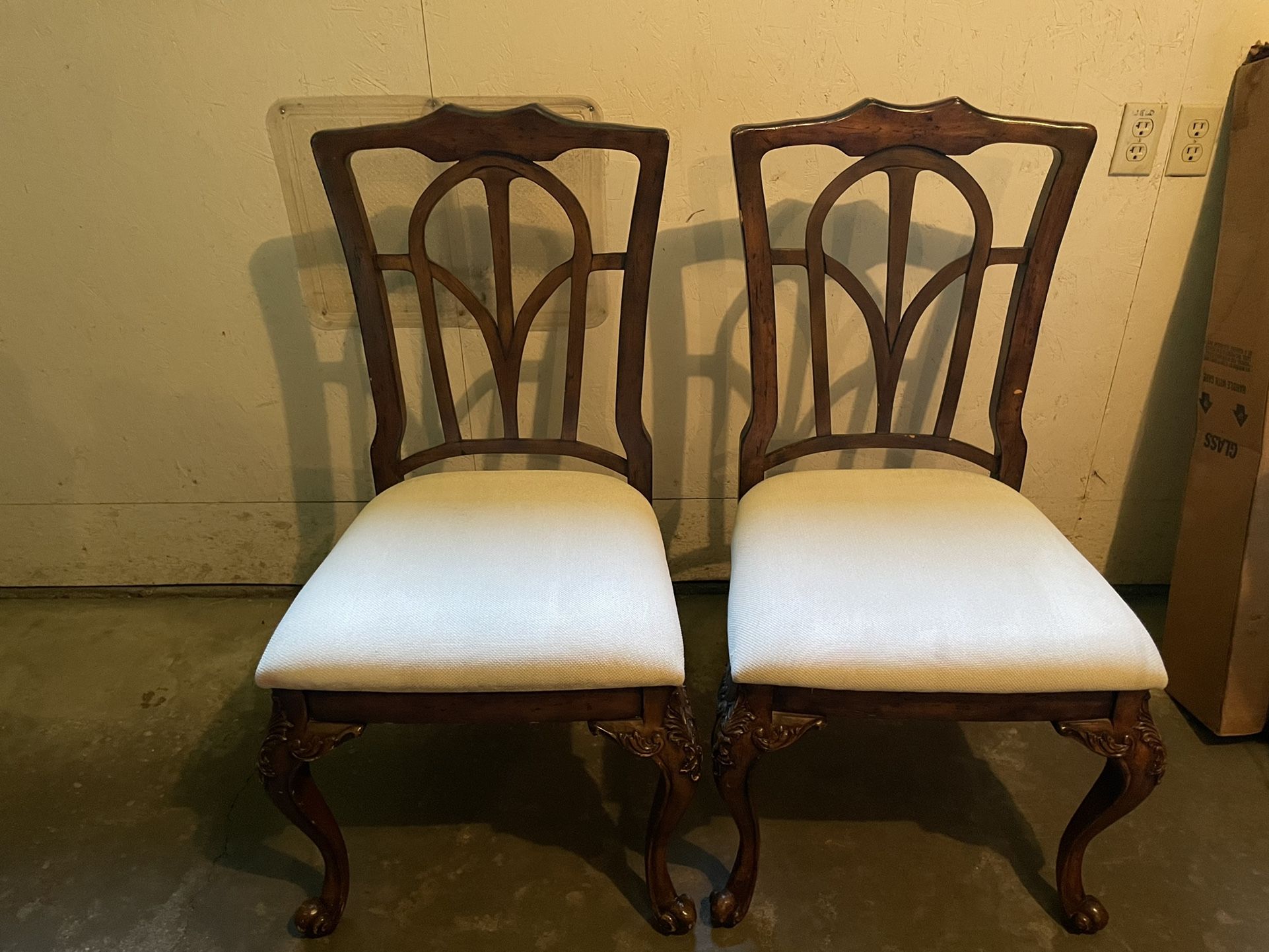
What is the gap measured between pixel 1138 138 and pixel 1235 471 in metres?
0.55

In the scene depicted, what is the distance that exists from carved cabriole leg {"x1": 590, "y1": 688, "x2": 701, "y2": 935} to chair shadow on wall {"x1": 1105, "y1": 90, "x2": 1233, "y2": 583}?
108 centimetres

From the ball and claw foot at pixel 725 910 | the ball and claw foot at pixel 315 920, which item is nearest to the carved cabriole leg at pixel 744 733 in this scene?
the ball and claw foot at pixel 725 910

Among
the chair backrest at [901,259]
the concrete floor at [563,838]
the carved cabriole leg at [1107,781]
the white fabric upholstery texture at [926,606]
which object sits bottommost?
the concrete floor at [563,838]

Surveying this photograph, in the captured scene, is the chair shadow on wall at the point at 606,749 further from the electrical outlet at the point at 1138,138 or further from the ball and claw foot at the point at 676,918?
the electrical outlet at the point at 1138,138

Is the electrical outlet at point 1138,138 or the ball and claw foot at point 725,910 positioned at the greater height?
the electrical outlet at point 1138,138

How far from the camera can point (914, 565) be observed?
3.09 feet

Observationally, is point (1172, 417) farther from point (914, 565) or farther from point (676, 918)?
point (676, 918)

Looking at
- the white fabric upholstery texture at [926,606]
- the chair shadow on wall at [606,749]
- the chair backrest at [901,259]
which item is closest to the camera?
the white fabric upholstery texture at [926,606]

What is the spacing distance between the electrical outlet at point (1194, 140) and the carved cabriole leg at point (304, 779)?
1.48 metres

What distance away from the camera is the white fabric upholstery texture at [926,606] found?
829 millimetres

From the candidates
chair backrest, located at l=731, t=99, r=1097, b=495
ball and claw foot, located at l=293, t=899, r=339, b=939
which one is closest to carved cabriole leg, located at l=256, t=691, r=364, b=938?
ball and claw foot, located at l=293, t=899, r=339, b=939

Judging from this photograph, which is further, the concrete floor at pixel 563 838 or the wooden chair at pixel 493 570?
the concrete floor at pixel 563 838

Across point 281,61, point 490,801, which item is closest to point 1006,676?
point 490,801

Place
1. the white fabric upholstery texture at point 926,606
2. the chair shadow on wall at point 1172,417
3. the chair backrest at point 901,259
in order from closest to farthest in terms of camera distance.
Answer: the white fabric upholstery texture at point 926,606 < the chair backrest at point 901,259 < the chair shadow on wall at point 1172,417
